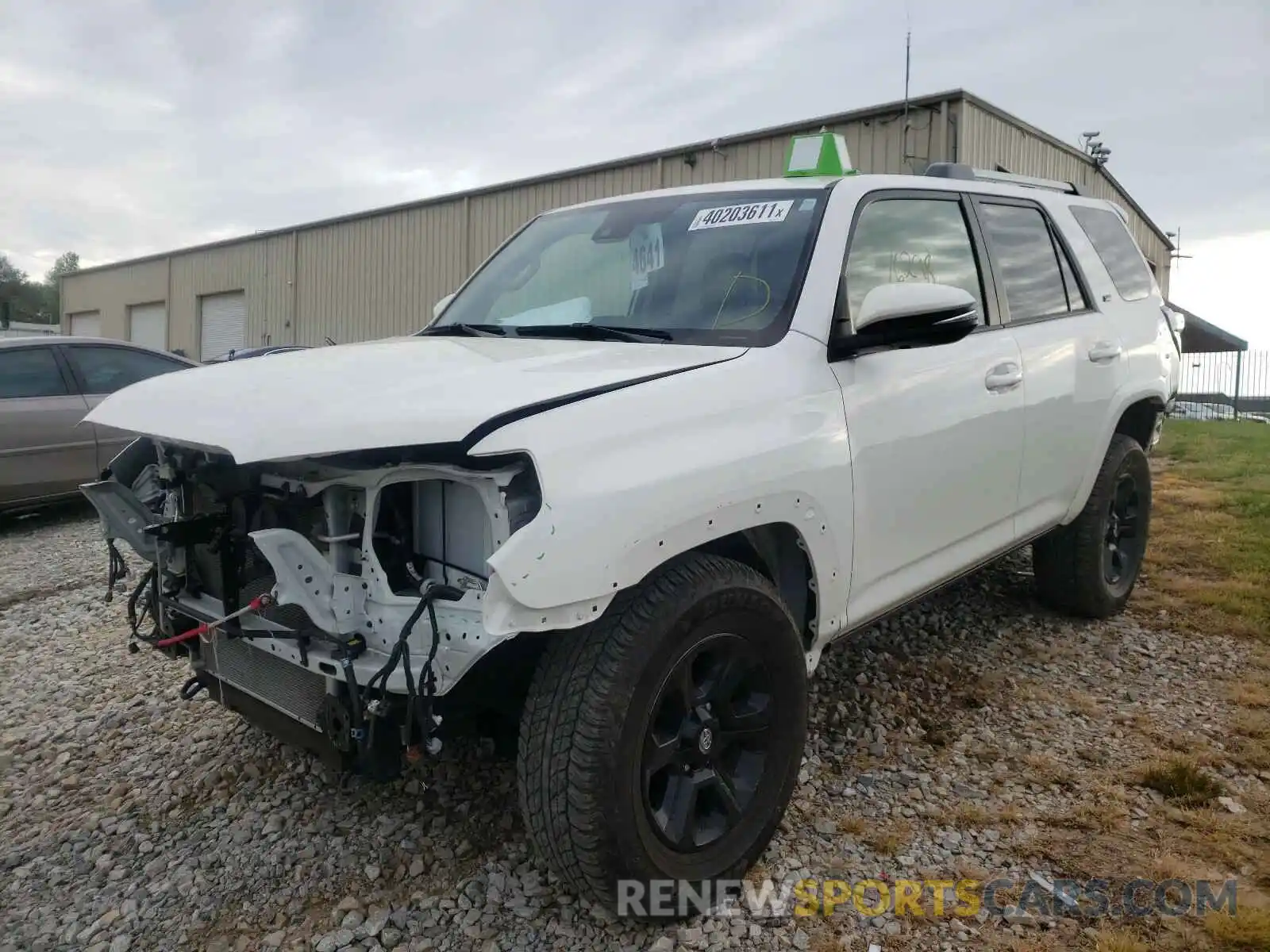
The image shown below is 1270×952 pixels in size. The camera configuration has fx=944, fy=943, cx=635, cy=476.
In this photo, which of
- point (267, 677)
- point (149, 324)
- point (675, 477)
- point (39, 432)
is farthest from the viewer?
point (149, 324)

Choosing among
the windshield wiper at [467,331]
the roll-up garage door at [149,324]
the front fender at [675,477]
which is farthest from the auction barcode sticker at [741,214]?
the roll-up garage door at [149,324]

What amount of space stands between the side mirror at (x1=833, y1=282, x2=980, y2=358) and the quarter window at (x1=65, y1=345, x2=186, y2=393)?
6.11 meters

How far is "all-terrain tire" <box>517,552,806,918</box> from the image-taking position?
6.59 ft

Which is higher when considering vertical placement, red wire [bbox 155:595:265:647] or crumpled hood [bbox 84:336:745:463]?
crumpled hood [bbox 84:336:745:463]

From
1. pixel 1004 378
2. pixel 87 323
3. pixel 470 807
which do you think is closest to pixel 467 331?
pixel 470 807

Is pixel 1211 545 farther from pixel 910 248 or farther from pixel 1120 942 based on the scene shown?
pixel 1120 942

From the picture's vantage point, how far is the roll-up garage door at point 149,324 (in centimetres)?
2552

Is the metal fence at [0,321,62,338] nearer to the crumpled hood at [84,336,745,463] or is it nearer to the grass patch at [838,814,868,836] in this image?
the crumpled hood at [84,336,745,463]

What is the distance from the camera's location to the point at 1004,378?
335cm

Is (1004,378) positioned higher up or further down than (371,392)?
higher up

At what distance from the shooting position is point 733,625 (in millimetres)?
2260

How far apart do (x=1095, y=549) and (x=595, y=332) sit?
9.02 feet

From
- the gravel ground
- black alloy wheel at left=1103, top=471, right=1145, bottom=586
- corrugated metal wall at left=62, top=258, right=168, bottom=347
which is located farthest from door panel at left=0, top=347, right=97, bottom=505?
corrugated metal wall at left=62, top=258, right=168, bottom=347

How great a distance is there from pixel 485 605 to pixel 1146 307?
403 centimetres
